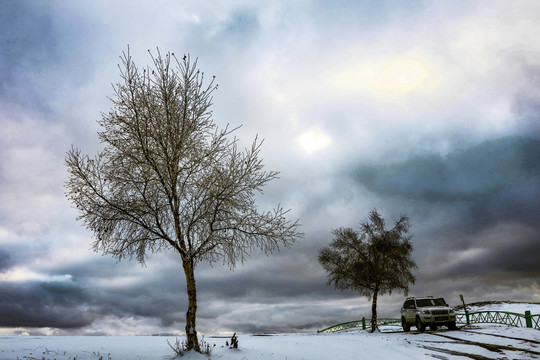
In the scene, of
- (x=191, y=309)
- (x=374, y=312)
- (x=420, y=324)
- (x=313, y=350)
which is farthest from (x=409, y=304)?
(x=191, y=309)

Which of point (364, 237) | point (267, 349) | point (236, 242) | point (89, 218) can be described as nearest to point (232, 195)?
point (236, 242)

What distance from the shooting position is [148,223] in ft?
47.6

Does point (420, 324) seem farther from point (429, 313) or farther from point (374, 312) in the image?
point (374, 312)

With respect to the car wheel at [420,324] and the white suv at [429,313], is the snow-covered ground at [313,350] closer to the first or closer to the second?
the white suv at [429,313]

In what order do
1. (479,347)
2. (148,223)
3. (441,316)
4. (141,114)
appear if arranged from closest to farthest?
(141,114)
(148,223)
(479,347)
(441,316)

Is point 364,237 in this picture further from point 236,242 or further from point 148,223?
point 148,223

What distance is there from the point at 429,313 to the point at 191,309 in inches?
710

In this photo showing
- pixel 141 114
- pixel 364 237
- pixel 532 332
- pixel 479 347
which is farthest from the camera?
pixel 364 237

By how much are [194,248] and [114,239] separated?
3335mm

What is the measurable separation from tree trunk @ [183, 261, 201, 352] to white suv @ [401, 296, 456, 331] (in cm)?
1760

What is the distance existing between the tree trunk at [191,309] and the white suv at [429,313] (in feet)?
57.7

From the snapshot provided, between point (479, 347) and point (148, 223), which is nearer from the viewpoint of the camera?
point (148, 223)

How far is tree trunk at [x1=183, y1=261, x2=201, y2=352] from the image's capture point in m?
13.2

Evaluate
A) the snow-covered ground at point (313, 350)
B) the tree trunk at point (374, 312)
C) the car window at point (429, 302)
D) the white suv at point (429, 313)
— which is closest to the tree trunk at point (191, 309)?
the snow-covered ground at point (313, 350)
